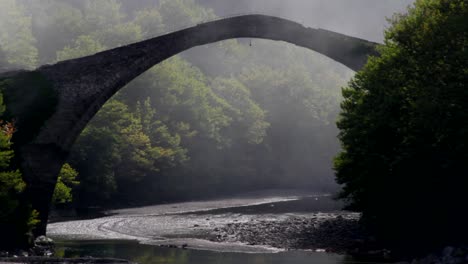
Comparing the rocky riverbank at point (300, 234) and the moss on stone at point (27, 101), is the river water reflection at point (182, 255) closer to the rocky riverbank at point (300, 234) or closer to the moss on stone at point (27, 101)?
the rocky riverbank at point (300, 234)

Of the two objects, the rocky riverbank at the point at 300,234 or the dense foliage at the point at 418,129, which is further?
the rocky riverbank at the point at 300,234

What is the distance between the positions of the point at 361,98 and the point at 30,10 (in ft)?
308

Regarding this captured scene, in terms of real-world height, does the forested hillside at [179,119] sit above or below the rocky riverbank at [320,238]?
above

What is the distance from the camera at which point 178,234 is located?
47969mm

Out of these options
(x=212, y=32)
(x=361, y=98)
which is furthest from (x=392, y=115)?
(x=212, y=32)

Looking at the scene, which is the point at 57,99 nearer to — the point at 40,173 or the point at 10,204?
the point at 40,173

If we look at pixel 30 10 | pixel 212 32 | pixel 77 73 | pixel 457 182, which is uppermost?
pixel 30 10

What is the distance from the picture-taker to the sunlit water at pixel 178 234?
117ft

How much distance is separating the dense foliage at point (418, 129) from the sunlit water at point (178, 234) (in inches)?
172

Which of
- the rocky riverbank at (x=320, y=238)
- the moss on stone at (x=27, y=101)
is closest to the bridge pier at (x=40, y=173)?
the moss on stone at (x=27, y=101)

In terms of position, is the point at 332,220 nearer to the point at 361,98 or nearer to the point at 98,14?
the point at 361,98

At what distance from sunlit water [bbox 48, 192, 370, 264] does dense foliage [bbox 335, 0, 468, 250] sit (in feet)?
14.3

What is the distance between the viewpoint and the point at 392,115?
3506cm

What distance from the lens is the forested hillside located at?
7806 cm
